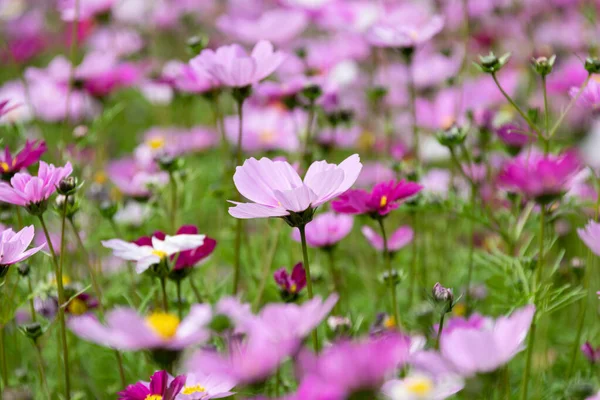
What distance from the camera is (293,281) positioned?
2.44ft

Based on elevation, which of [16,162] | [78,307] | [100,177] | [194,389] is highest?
[16,162]

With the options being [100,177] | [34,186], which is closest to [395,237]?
[34,186]

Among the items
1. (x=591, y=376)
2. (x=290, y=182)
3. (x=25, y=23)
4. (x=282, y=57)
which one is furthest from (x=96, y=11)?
(x=25, y=23)

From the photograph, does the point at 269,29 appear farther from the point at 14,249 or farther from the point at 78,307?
the point at 14,249

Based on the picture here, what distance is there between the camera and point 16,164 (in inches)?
30.3

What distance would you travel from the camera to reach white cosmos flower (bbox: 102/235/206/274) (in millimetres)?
637

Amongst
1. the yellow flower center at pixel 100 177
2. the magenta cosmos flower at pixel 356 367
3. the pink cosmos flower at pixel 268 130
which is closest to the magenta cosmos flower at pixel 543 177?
the magenta cosmos flower at pixel 356 367

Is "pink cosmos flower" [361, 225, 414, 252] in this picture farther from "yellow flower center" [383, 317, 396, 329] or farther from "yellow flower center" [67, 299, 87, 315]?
"yellow flower center" [67, 299, 87, 315]

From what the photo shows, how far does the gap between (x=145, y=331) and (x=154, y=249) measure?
225 mm

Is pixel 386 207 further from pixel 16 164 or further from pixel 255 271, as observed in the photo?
pixel 255 271

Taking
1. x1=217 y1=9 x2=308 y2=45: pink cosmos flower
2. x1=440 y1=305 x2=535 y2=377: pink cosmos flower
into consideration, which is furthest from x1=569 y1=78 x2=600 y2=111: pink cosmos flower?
x1=217 y1=9 x2=308 y2=45: pink cosmos flower

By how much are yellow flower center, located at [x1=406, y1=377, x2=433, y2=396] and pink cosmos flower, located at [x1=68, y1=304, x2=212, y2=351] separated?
0.13m

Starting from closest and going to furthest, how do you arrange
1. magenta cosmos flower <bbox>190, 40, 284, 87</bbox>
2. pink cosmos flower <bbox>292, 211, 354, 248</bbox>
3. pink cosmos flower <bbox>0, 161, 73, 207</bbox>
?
pink cosmos flower <bbox>0, 161, 73, 207</bbox>, magenta cosmos flower <bbox>190, 40, 284, 87</bbox>, pink cosmos flower <bbox>292, 211, 354, 248</bbox>

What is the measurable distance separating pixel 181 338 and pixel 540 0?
1.85 metres
